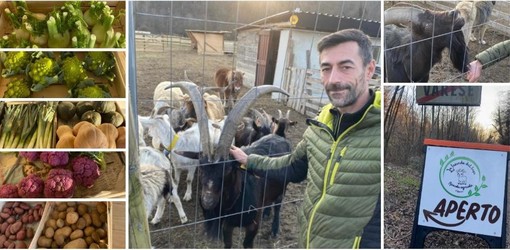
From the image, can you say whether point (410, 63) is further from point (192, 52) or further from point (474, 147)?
point (192, 52)

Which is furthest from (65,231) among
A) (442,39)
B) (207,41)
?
(442,39)

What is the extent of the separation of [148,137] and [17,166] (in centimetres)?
64

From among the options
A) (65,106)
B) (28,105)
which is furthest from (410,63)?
(28,105)

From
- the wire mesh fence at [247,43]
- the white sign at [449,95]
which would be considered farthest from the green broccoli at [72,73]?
the white sign at [449,95]

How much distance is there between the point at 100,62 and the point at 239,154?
81 centimetres

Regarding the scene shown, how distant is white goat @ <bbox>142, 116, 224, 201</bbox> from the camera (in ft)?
7.68

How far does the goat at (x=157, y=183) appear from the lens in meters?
2.36

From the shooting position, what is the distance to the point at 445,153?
2439 mm

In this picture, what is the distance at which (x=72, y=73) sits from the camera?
2336 millimetres

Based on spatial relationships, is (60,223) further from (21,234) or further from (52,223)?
(21,234)

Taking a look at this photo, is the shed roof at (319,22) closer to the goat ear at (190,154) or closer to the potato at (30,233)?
the goat ear at (190,154)

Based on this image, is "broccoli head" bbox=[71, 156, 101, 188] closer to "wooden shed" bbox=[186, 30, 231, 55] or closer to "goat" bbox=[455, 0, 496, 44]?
"wooden shed" bbox=[186, 30, 231, 55]

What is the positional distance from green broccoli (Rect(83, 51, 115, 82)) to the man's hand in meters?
0.71

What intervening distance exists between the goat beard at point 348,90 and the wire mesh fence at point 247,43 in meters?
0.05
